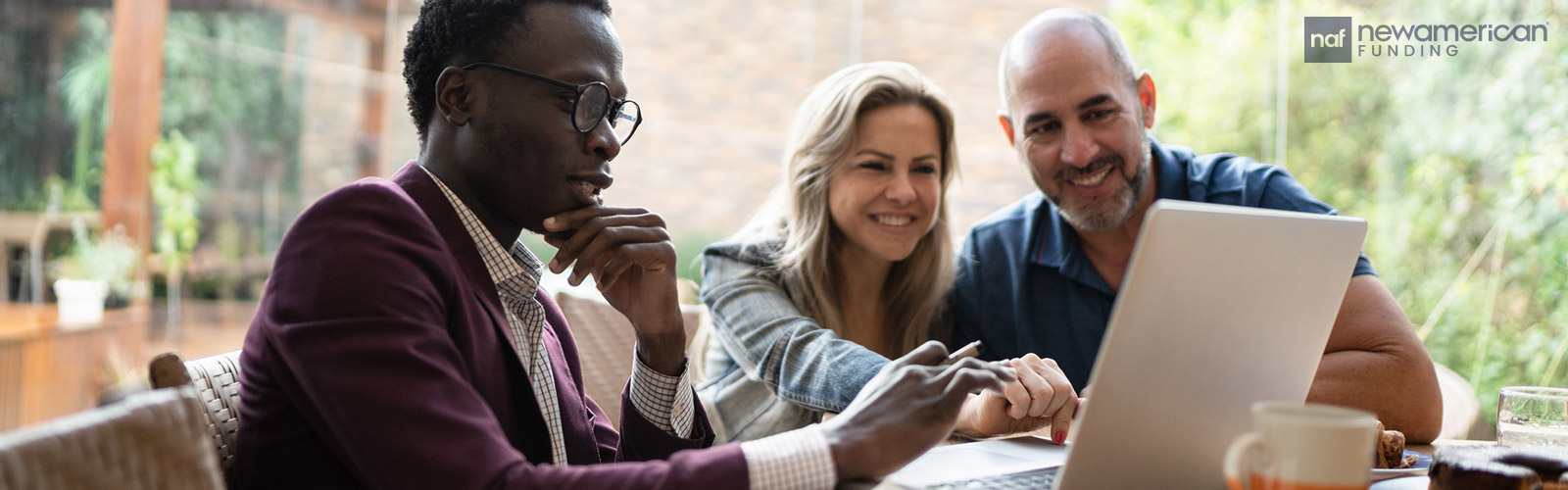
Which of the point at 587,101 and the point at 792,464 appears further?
the point at 587,101

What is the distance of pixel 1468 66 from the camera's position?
11.6ft

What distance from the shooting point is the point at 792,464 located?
1.04 metres

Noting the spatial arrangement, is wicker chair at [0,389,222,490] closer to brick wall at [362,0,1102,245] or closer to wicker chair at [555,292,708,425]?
wicker chair at [555,292,708,425]

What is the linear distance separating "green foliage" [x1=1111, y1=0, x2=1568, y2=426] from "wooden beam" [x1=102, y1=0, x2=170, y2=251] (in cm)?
368

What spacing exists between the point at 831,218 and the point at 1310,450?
62.7 inches

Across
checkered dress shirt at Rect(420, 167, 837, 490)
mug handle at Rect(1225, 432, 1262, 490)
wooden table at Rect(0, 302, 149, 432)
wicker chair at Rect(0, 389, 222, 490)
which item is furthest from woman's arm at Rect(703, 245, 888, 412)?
wooden table at Rect(0, 302, 149, 432)

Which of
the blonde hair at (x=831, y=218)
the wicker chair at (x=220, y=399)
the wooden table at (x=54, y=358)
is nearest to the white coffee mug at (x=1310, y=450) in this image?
the wicker chair at (x=220, y=399)

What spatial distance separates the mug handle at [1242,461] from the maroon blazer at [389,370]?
43 cm

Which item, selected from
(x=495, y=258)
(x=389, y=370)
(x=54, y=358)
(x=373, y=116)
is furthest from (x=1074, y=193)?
(x=54, y=358)

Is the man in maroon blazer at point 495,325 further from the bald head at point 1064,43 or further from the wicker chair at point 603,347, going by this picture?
the bald head at point 1064,43

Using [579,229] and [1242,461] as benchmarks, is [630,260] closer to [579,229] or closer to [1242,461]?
[579,229]

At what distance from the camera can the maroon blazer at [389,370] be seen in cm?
100

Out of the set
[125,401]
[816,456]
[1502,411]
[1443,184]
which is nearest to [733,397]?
[816,456]

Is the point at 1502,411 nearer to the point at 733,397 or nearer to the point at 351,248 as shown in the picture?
the point at 733,397
